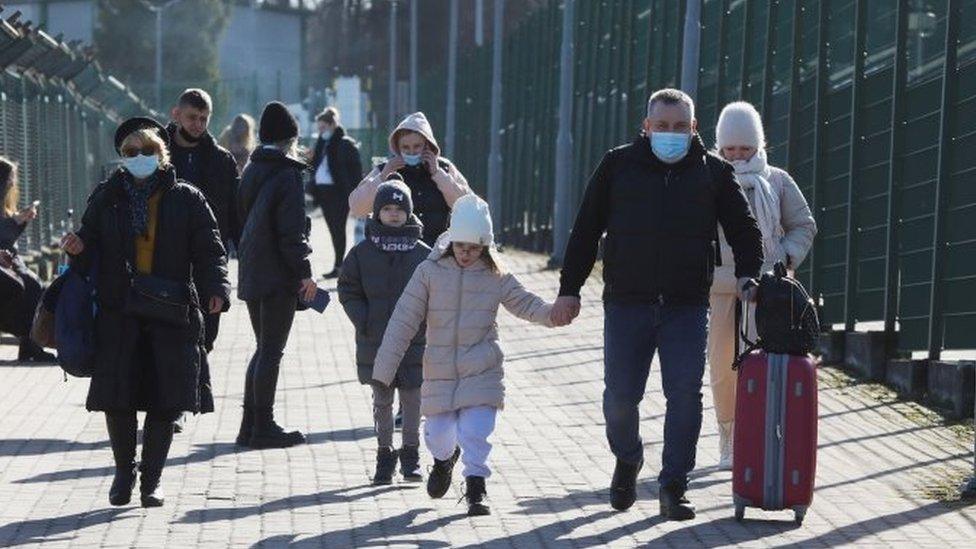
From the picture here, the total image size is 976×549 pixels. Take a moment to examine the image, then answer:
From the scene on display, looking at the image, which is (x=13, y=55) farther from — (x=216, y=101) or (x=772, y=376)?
(x=216, y=101)

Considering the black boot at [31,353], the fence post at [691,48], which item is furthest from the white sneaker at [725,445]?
the fence post at [691,48]

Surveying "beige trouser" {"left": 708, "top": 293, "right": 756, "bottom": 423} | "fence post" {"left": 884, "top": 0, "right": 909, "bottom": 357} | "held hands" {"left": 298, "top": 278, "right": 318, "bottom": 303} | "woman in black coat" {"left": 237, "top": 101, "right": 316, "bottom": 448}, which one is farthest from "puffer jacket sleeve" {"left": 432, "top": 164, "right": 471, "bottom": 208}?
"fence post" {"left": 884, "top": 0, "right": 909, "bottom": 357}

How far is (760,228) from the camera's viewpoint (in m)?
11.6

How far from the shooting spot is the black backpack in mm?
10172

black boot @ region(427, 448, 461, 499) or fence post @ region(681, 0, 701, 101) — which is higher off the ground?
fence post @ region(681, 0, 701, 101)

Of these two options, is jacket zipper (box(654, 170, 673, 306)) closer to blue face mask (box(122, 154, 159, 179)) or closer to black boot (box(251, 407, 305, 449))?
blue face mask (box(122, 154, 159, 179))

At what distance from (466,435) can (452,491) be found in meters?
0.89

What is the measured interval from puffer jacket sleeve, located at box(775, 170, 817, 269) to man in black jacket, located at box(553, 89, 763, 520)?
4.33ft

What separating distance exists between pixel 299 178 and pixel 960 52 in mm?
4056

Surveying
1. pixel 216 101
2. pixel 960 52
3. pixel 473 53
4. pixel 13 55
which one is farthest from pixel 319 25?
pixel 960 52

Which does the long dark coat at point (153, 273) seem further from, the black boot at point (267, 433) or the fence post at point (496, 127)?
the fence post at point (496, 127)

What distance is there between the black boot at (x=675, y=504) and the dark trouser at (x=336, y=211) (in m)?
16.4

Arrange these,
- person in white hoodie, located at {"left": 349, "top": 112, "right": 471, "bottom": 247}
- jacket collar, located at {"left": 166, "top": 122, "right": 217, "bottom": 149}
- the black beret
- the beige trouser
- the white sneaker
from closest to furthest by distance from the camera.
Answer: the black beret, the beige trouser, the white sneaker, person in white hoodie, located at {"left": 349, "top": 112, "right": 471, "bottom": 247}, jacket collar, located at {"left": 166, "top": 122, "right": 217, "bottom": 149}

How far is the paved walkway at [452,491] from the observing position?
32.0 feet
